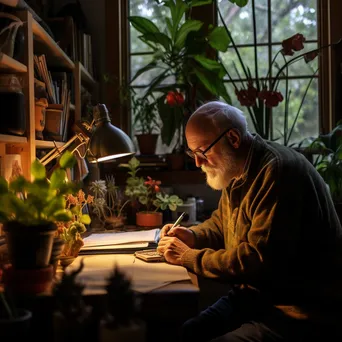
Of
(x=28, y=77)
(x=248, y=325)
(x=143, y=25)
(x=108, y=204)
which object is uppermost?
(x=143, y=25)

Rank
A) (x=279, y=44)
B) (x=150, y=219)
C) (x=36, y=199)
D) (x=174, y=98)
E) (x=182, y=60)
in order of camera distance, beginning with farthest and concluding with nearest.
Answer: (x=279, y=44) → (x=182, y=60) → (x=174, y=98) → (x=150, y=219) → (x=36, y=199)

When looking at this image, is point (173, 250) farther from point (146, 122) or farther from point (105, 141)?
point (146, 122)

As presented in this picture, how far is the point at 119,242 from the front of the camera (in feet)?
6.71

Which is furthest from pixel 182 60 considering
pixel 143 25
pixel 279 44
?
pixel 279 44

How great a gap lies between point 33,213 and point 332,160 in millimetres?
2075

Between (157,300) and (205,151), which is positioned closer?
(157,300)

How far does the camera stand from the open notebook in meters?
1.92

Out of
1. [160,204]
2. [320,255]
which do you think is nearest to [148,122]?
[160,204]

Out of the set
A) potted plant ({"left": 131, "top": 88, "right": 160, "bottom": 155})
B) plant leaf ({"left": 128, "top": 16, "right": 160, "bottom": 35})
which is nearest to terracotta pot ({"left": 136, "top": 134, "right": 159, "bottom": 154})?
potted plant ({"left": 131, "top": 88, "right": 160, "bottom": 155})

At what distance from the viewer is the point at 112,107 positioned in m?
3.36

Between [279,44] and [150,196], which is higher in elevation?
[279,44]

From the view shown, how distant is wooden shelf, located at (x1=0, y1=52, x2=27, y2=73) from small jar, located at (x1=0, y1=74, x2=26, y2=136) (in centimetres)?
4

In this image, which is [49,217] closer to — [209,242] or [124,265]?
[124,265]

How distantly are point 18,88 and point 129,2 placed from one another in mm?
2034
